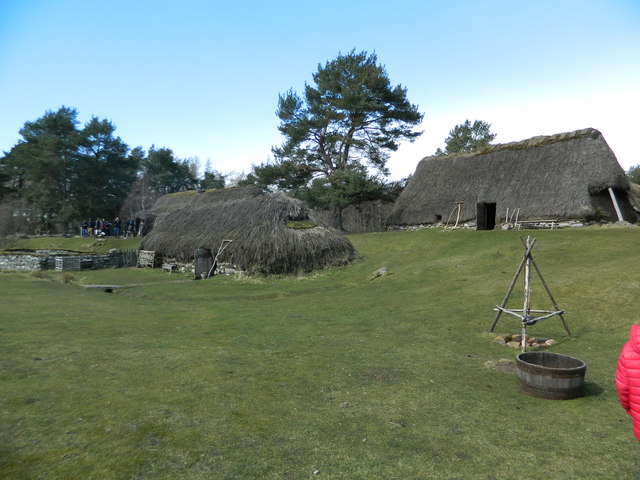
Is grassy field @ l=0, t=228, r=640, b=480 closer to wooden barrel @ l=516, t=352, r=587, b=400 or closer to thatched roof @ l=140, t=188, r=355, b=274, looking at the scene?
wooden barrel @ l=516, t=352, r=587, b=400

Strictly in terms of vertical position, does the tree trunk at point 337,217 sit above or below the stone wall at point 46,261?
above

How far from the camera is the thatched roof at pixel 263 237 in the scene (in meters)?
18.6

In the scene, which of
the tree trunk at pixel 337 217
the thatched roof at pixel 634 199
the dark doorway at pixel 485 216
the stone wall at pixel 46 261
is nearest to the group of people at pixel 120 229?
the stone wall at pixel 46 261

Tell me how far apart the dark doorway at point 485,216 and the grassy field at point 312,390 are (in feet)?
41.9

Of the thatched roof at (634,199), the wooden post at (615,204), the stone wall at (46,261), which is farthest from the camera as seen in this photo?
the stone wall at (46,261)

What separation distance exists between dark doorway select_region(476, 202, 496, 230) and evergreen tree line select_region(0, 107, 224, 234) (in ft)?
136

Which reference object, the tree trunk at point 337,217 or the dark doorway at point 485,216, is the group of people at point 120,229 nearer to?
the tree trunk at point 337,217

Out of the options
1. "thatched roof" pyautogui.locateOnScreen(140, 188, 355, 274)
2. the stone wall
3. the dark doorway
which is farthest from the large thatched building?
the stone wall

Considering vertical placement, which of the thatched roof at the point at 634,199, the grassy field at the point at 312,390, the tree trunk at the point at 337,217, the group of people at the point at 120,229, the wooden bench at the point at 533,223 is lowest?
the grassy field at the point at 312,390

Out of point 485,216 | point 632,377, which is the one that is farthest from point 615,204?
point 632,377

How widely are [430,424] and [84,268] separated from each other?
24.5m

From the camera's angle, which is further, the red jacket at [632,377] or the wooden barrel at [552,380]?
the wooden barrel at [552,380]

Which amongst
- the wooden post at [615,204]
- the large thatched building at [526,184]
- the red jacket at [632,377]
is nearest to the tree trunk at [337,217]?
the large thatched building at [526,184]

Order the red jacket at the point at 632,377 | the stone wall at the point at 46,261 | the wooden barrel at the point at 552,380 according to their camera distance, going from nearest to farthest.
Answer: the red jacket at the point at 632,377 < the wooden barrel at the point at 552,380 < the stone wall at the point at 46,261
